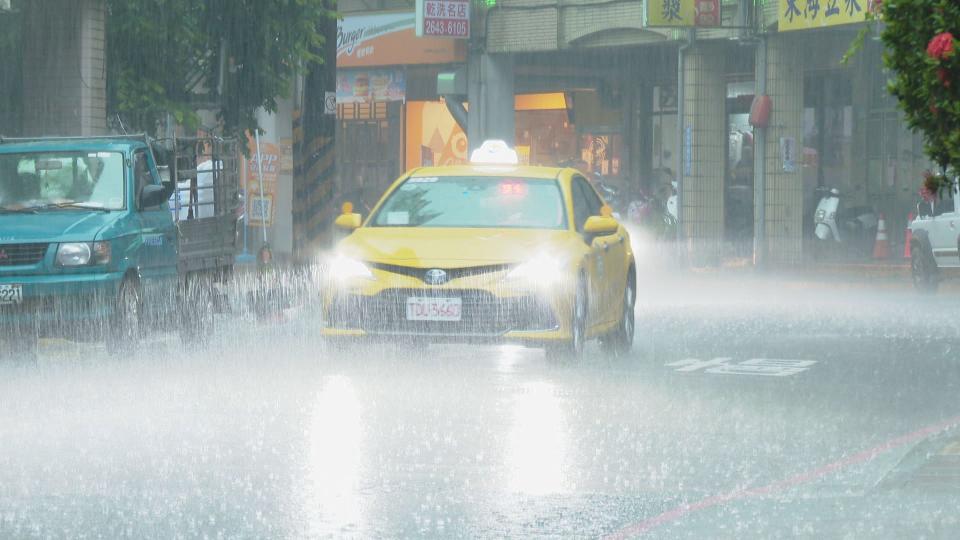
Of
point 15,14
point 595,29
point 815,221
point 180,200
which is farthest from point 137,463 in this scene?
point 595,29

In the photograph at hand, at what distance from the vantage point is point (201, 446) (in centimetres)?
1020

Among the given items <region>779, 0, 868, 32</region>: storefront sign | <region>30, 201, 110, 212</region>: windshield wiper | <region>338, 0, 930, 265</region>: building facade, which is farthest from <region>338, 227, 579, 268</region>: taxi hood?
<region>338, 0, 930, 265</region>: building facade

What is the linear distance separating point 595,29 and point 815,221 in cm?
642

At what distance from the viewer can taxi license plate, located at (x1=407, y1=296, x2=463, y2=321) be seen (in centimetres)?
1395

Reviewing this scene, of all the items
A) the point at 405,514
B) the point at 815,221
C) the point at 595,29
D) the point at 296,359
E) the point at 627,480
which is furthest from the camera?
the point at 595,29

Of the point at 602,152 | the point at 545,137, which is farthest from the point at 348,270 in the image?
the point at 545,137

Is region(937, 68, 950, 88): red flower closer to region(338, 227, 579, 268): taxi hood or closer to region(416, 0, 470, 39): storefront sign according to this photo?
region(338, 227, 579, 268): taxi hood

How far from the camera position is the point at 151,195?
15789mm

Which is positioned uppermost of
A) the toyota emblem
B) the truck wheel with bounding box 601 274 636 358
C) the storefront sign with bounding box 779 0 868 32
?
the storefront sign with bounding box 779 0 868 32

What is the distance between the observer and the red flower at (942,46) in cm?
826

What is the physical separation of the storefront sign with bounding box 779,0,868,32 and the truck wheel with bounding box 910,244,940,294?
495 cm

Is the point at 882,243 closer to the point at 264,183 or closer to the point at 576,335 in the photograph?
the point at 264,183

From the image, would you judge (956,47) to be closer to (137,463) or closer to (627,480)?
(627,480)

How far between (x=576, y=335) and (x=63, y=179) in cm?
477
